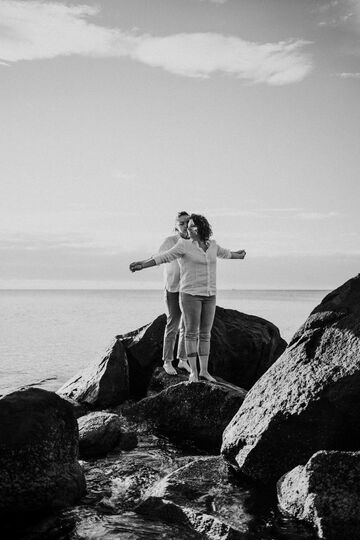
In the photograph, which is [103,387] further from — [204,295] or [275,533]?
[275,533]

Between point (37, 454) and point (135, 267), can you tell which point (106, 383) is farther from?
point (37, 454)

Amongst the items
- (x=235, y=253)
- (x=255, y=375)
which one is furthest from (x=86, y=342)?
(x=235, y=253)

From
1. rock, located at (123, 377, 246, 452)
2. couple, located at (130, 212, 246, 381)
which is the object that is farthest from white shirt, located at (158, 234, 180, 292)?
rock, located at (123, 377, 246, 452)

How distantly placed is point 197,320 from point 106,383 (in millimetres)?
2555

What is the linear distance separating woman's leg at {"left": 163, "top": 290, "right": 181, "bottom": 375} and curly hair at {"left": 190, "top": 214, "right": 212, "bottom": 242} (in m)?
1.75

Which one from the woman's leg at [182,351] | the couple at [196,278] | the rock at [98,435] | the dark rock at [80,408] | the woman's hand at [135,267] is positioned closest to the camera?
the rock at [98,435]

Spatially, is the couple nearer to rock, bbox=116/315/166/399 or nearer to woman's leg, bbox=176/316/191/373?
woman's leg, bbox=176/316/191/373

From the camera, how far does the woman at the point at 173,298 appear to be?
424 inches

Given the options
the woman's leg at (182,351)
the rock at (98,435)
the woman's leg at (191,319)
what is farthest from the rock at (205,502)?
the woman's leg at (182,351)

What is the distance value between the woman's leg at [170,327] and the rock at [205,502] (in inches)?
180

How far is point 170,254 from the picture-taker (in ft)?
31.8

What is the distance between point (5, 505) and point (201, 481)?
215 centimetres

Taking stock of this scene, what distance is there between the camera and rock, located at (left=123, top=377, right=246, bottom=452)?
8.52m

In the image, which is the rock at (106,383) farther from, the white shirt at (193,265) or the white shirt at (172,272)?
the white shirt at (193,265)
